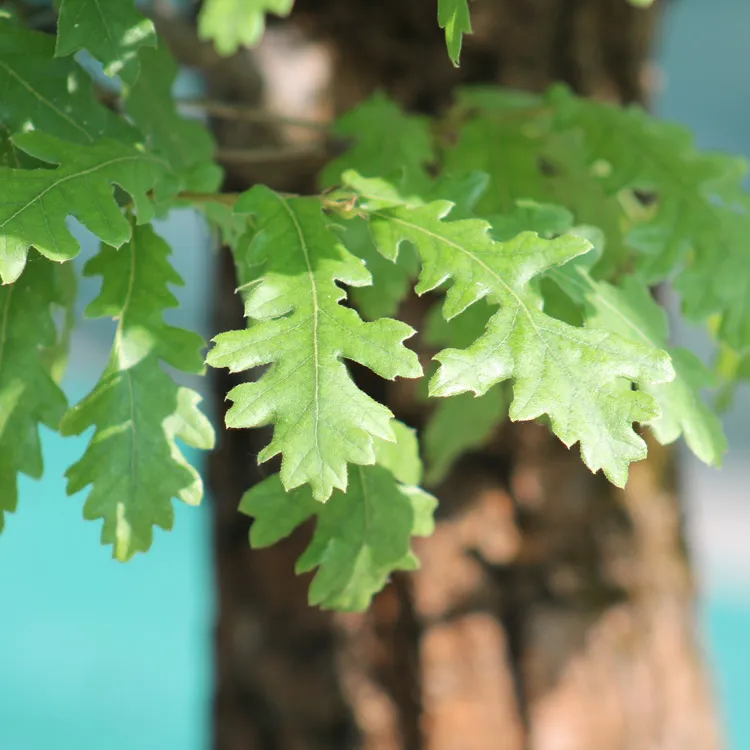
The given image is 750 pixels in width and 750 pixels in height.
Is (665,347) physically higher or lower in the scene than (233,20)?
lower

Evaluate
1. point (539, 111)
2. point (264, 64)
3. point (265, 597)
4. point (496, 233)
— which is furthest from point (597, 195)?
point (265, 597)

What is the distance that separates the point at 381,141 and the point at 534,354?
582 mm

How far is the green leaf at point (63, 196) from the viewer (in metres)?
0.70

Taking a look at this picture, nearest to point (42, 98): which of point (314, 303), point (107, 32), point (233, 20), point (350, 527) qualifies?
point (107, 32)

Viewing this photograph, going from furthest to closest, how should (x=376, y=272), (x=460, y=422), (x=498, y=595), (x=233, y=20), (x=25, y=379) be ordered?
(x=498, y=595), (x=460, y=422), (x=376, y=272), (x=233, y=20), (x=25, y=379)

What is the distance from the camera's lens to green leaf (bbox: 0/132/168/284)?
2.30 feet

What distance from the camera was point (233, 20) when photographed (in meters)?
0.92

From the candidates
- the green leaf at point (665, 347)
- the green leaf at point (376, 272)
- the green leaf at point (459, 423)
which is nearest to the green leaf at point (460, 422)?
the green leaf at point (459, 423)

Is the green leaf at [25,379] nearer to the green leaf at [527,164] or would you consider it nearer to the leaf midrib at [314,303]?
the leaf midrib at [314,303]

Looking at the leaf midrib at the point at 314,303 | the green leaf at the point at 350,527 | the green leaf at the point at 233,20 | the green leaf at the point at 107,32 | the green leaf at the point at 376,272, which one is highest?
the green leaf at the point at 233,20

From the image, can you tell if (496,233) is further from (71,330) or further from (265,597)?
(265,597)

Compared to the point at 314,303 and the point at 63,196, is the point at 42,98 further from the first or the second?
the point at 314,303

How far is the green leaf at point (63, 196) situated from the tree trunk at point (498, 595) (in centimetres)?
101

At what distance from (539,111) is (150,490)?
0.73m
